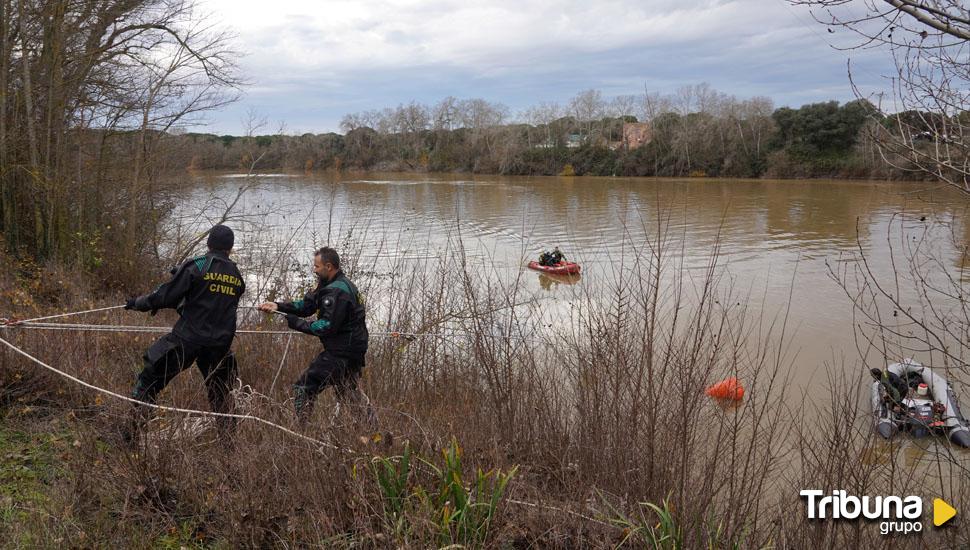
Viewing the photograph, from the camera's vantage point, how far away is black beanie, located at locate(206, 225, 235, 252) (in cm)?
577

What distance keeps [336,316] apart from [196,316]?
1.12 meters

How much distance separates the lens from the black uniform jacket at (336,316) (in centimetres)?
596

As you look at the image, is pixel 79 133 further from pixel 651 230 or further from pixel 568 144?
pixel 568 144

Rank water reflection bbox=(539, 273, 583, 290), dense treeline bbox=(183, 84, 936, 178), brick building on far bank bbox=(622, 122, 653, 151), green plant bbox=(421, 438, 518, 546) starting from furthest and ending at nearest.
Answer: dense treeline bbox=(183, 84, 936, 178)
water reflection bbox=(539, 273, 583, 290)
brick building on far bank bbox=(622, 122, 653, 151)
green plant bbox=(421, 438, 518, 546)

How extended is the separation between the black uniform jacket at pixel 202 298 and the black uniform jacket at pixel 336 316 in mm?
624

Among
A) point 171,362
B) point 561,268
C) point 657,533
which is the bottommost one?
point 561,268

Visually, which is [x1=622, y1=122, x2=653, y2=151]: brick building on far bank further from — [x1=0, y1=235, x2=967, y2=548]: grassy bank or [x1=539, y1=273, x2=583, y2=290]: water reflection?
[x1=539, y1=273, x2=583, y2=290]: water reflection

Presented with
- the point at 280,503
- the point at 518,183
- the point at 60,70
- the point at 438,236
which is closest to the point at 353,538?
the point at 280,503

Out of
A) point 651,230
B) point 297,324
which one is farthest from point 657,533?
point 651,230

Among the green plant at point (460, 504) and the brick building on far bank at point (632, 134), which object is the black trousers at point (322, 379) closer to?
the green plant at point (460, 504)

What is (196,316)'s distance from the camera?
5.62m

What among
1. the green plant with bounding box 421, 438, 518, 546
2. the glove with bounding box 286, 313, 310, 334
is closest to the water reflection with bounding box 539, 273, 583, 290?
the glove with bounding box 286, 313, 310, 334

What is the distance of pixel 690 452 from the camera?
4.84 meters

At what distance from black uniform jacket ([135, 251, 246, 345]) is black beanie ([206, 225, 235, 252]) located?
7 centimetres
